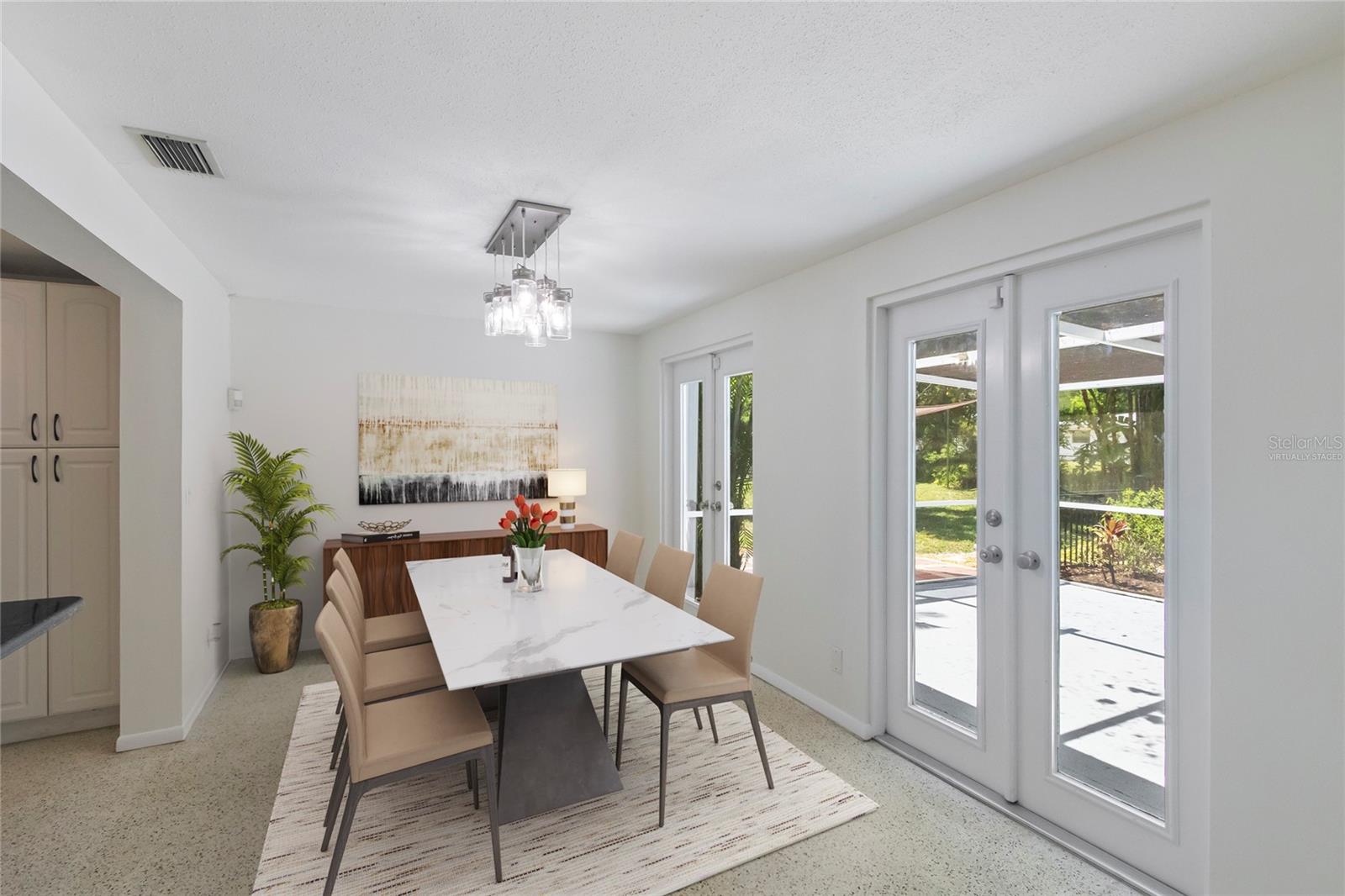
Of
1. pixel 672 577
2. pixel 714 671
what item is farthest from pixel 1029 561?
pixel 672 577

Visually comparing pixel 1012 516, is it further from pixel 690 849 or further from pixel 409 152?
pixel 409 152

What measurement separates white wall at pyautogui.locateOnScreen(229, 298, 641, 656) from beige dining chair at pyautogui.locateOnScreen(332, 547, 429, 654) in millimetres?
1514

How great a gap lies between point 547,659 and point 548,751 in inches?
24.6

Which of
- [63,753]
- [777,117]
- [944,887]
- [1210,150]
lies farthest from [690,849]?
[63,753]

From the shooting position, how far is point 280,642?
4086mm

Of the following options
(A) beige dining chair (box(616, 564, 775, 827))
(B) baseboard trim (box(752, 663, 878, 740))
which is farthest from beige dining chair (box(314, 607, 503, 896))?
(B) baseboard trim (box(752, 663, 878, 740))

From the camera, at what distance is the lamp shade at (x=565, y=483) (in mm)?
5133

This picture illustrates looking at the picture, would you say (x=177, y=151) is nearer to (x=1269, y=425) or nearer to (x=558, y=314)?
(x=558, y=314)

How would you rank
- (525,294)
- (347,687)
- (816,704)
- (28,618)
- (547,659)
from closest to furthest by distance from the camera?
1. (28,618)
2. (347,687)
3. (547,659)
4. (525,294)
5. (816,704)

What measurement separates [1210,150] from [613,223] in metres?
2.20

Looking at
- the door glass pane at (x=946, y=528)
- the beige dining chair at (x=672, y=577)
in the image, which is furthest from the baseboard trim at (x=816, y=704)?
the beige dining chair at (x=672, y=577)

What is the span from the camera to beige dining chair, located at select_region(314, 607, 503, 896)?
1.94 meters

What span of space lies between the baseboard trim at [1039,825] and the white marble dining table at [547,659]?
1.28 metres

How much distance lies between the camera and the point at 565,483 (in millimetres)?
5141
